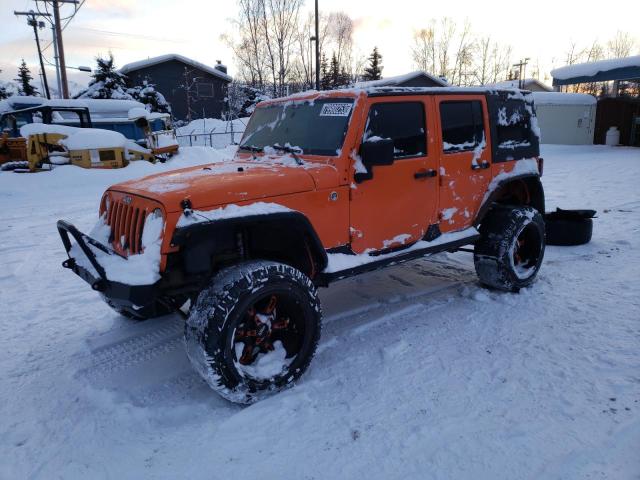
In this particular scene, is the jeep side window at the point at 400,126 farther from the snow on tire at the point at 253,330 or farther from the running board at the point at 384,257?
the snow on tire at the point at 253,330

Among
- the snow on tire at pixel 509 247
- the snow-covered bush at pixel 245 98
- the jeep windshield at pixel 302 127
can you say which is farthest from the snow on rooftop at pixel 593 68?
the jeep windshield at pixel 302 127

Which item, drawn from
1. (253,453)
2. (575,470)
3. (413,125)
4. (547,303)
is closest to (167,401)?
(253,453)

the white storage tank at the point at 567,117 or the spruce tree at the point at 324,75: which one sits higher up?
the spruce tree at the point at 324,75

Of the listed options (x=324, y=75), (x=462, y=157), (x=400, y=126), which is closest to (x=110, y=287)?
(x=400, y=126)

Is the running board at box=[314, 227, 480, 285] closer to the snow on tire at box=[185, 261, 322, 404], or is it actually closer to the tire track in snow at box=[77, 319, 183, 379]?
the snow on tire at box=[185, 261, 322, 404]

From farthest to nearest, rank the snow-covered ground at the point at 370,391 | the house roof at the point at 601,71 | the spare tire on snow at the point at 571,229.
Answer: the house roof at the point at 601,71, the spare tire on snow at the point at 571,229, the snow-covered ground at the point at 370,391

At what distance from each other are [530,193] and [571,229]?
150 cm

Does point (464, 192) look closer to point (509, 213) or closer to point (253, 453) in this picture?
point (509, 213)

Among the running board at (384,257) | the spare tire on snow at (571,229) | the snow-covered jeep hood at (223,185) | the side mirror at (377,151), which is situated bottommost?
the spare tire on snow at (571,229)

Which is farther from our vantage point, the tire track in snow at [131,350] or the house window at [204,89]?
the house window at [204,89]

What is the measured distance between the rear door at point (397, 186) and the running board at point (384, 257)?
80 mm

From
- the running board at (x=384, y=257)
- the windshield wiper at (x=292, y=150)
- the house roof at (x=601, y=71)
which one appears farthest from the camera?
the house roof at (x=601, y=71)

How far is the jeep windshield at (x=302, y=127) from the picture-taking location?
367 cm

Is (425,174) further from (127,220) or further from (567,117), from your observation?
(567,117)
